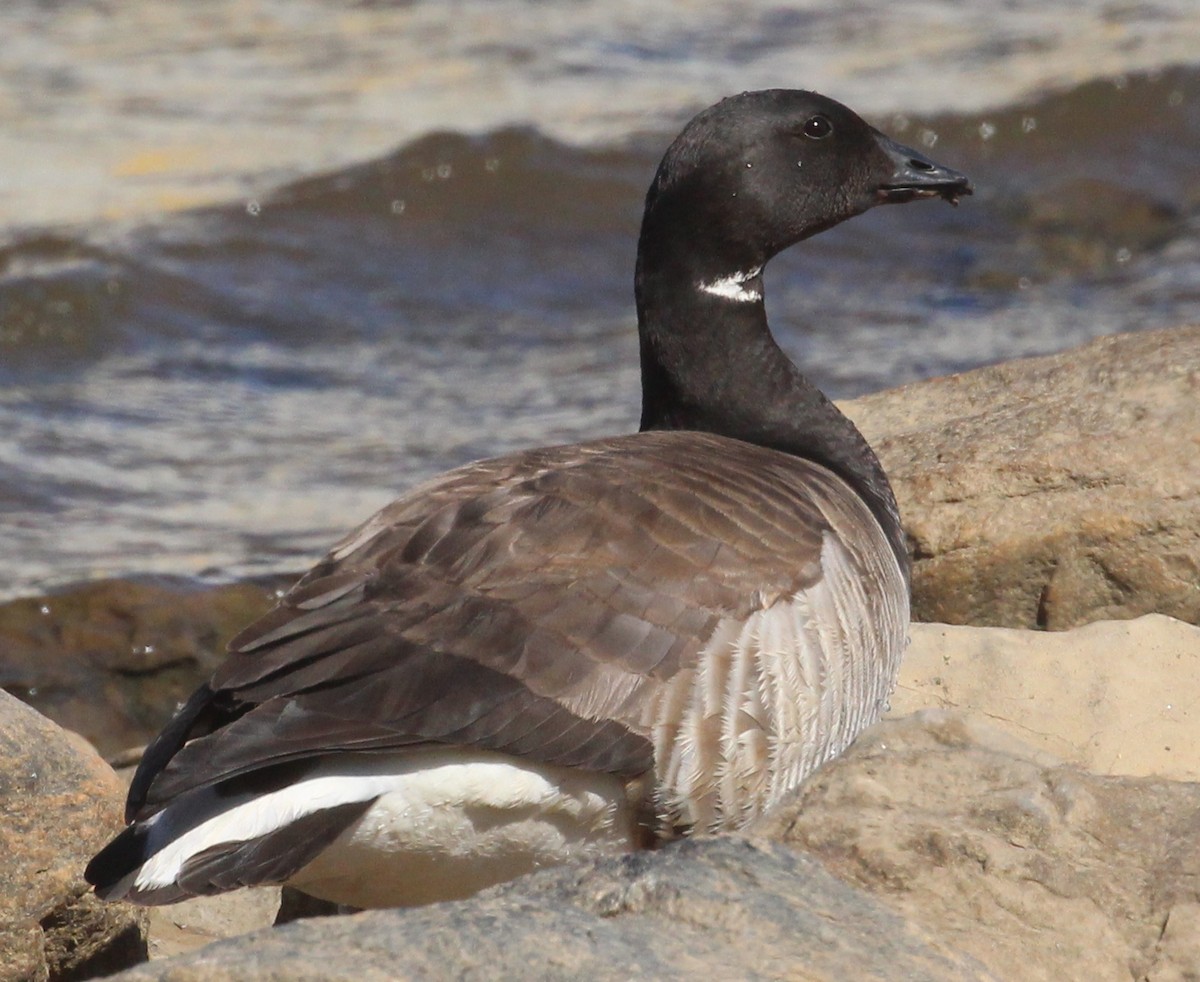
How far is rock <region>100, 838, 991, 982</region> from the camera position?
278cm

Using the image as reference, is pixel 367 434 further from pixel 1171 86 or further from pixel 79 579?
pixel 1171 86

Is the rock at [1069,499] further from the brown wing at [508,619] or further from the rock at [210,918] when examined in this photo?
the rock at [210,918]

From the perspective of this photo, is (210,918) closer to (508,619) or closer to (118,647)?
(508,619)

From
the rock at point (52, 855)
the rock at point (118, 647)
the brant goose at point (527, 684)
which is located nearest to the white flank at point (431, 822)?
the brant goose at point (527, 684)

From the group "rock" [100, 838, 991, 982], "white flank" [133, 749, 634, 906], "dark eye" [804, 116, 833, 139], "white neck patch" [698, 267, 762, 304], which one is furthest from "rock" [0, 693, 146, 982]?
"dark eye" [804, 116, 833, 139]

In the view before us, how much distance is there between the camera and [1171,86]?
15.9m

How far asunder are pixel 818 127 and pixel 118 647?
3.56 metres

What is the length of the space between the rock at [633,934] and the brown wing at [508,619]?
0.83 meters

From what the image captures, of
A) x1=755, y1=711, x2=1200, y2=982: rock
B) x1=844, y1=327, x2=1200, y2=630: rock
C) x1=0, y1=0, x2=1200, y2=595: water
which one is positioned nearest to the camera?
x1=755, y1=711, x2=1200, y2=982: rock

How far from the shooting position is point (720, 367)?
228 inches

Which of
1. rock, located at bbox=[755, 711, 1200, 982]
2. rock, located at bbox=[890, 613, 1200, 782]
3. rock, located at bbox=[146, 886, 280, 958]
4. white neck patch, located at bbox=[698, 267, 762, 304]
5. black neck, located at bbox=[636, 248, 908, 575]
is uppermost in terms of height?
white neck patch, located at bbox=[698, 267, 762, 304]

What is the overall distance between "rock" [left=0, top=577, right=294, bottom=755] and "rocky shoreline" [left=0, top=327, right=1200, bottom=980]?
13 millimetres

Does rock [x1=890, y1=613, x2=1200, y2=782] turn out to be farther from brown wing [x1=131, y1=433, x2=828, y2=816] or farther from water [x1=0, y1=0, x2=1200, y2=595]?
water [x1=0, y1=0, x2=1200, y2=595]

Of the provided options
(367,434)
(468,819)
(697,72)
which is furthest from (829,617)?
(697,72)
